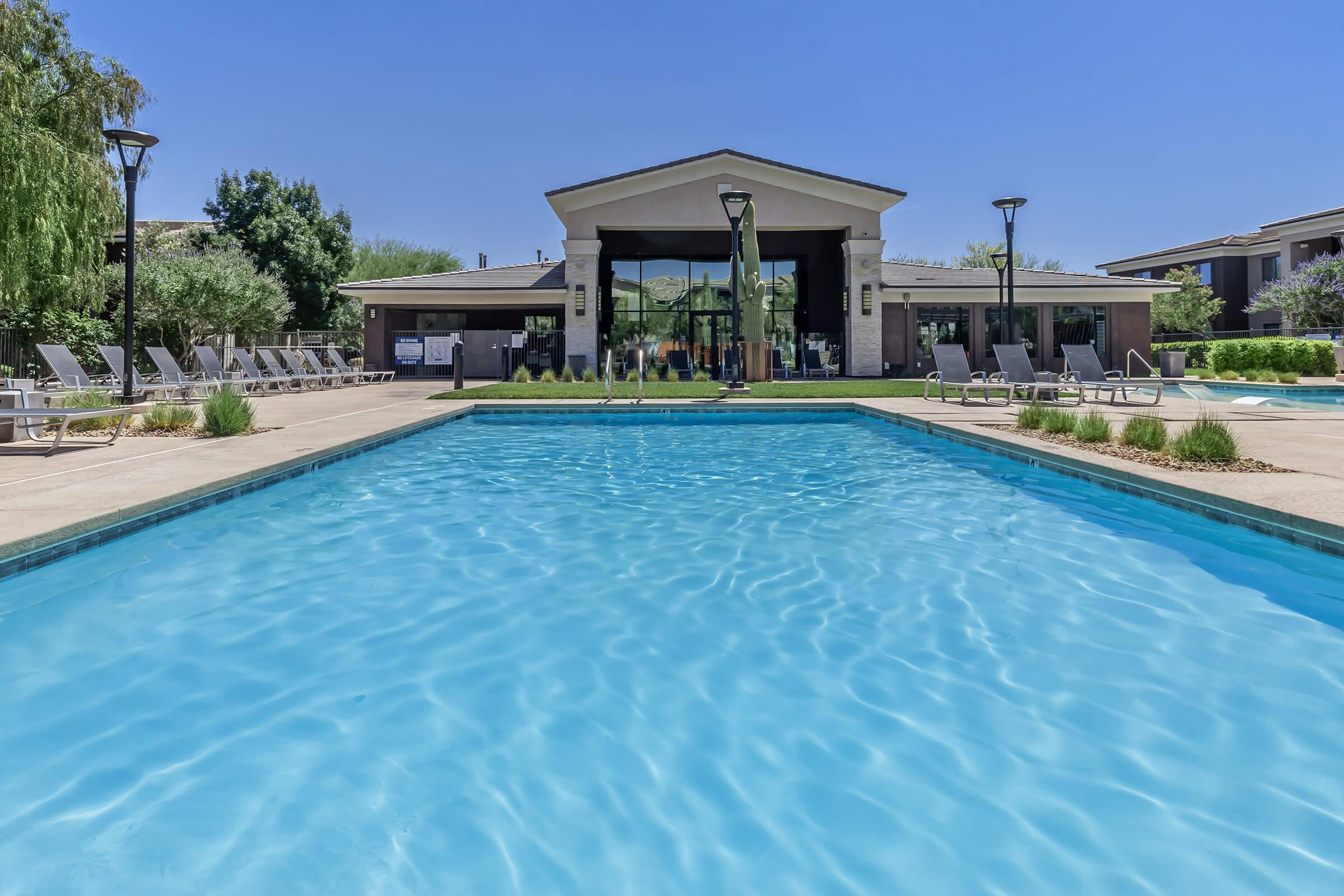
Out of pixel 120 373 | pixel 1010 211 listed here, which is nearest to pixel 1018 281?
pixel 1010 211

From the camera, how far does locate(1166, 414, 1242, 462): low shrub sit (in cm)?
665

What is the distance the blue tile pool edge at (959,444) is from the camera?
4.32m

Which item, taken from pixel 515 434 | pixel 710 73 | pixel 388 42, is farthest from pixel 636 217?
pixel 515 434

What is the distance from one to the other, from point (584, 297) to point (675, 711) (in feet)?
69.7

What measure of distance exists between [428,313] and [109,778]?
2763cm

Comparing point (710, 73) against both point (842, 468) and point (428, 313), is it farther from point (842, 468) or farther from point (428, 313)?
point (842, 468)

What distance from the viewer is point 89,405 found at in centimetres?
950

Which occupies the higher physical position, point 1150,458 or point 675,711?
point 1150,458

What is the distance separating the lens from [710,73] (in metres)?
22.3

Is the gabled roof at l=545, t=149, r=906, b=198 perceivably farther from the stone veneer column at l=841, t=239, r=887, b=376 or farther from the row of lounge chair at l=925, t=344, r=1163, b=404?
the row of lounge chair at l=925, t=344, r=1163, b=404

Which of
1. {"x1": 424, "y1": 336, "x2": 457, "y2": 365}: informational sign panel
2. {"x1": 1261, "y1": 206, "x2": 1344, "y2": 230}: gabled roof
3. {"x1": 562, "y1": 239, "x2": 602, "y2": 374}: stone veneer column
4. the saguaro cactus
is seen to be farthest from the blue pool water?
{"x1": 1261, "y1": 206, "x2": 1344, "y2": 230}: gabled roof

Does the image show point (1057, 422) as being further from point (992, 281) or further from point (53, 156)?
point (992, 281)

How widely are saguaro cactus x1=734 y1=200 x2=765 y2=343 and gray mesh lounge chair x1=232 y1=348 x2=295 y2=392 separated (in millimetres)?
10660

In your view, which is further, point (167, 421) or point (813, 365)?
point (813, 365)
